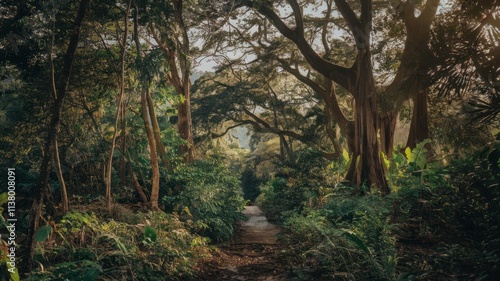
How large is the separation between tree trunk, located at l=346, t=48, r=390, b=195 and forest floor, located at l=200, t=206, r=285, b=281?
332 centimetres

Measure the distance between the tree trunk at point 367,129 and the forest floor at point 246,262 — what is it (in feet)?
10.9

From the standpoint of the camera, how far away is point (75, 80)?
7277 mm

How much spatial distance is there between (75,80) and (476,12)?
282 inches

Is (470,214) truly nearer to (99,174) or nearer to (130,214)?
(130,214)

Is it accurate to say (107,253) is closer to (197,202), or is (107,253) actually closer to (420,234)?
(197,202)

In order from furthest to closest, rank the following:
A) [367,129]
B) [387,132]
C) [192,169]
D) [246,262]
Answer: [387,132]
[367,129]
[192,169]
[246,262]

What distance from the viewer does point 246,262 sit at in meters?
7.64

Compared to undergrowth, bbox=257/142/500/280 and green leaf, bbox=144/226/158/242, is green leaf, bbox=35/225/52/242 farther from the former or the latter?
undergrowth, bbox=257/142/500/280

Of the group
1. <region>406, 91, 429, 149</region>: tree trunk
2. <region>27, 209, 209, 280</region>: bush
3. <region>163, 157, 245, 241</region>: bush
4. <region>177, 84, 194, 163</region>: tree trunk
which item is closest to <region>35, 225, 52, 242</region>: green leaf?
<region>27, 209, 209, 280</region>: bush

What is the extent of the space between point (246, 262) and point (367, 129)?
5590 mm

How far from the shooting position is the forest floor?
20.6ft

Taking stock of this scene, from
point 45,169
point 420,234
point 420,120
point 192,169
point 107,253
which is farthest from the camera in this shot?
point 420,120

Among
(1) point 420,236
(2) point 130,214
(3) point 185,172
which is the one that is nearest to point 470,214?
(1) point 420,236

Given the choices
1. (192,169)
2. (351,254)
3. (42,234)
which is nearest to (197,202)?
(192,169)
